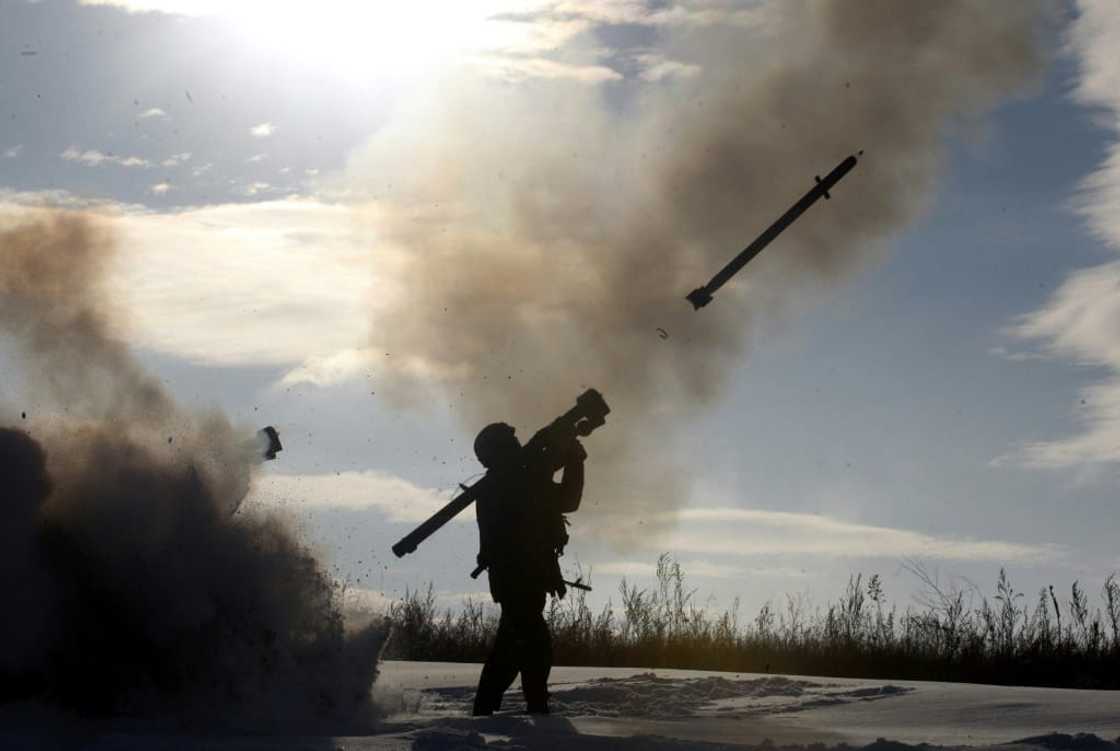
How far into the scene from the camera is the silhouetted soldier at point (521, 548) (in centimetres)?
1326

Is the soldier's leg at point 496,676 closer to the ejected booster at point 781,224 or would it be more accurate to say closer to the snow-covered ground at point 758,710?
the snow-covered ground at point 758,710

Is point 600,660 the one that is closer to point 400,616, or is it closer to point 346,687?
point 400,616

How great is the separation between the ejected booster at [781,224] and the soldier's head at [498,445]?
297cm

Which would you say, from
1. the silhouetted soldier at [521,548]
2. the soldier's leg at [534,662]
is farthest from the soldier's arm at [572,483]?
the soldier's leg at [534,662]

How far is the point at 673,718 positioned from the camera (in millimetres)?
13352

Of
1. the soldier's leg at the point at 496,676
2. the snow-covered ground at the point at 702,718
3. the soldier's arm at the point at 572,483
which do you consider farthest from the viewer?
the soldier's arm at the point at 572,483

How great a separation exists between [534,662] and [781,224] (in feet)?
18.4

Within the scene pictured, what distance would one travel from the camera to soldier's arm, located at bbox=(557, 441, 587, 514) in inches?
538

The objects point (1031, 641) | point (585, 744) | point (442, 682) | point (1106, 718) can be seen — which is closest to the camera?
point (585, 744)

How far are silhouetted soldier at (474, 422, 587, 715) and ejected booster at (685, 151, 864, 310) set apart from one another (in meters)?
3.03

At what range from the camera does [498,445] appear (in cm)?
1386

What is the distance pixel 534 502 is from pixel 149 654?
3467 millimetres

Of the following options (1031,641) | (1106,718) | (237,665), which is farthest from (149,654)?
(1031,641)

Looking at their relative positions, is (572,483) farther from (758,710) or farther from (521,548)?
(758,710)
